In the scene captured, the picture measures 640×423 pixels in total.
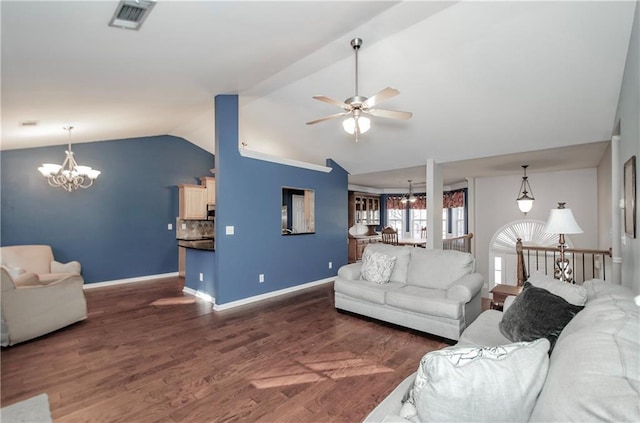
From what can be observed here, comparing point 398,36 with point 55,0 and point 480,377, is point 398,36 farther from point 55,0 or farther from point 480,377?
point 480,377

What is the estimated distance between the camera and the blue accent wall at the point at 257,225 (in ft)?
14.2

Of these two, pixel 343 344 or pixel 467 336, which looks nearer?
pixel 467 336

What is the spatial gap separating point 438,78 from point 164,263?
643cm

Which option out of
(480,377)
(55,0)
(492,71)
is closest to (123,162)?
(55,0)

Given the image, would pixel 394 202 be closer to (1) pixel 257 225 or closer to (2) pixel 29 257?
(1) pixel 257 225

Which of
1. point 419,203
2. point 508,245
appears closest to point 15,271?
point 508,245

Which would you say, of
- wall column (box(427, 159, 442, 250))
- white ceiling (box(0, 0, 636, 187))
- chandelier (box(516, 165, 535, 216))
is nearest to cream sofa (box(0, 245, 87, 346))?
white ceiling (box(0, 0, 636, 187))

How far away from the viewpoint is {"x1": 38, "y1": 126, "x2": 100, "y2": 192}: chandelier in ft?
14.9

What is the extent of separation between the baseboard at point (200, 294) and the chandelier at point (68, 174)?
2473 millimetres

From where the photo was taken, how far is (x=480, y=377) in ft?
3.41

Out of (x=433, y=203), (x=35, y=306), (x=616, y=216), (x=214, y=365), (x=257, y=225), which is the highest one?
(x=433, y=203)

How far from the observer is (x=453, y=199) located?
28.3ft

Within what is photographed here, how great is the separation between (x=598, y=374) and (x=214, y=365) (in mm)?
Answer: 2706

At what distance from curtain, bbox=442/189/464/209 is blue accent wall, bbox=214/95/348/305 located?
14.5 ft
